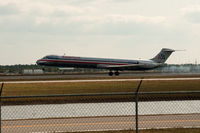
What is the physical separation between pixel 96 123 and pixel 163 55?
232 ft

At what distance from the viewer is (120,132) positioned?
450 inches

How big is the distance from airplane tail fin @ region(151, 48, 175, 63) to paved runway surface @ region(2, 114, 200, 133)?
6725 centimetres

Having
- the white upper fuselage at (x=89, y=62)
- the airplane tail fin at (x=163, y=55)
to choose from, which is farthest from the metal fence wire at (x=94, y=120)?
the airplane tail fin at (x=163, y=55)

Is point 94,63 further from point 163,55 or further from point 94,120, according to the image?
point 94,120

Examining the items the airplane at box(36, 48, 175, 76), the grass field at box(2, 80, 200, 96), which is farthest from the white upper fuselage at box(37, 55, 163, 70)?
the grass field at box(2, 80, 200, 96)

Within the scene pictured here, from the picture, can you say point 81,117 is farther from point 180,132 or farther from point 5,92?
point 5,92

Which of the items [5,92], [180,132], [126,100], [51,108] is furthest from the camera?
[5,92]

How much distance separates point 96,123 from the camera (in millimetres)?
13391

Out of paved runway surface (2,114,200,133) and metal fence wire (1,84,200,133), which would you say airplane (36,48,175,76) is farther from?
paved runway surface (2,114,200,133)

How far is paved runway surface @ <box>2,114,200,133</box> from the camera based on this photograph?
483 inches

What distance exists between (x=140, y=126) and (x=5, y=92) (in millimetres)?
14363

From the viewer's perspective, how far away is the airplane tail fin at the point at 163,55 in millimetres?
81812

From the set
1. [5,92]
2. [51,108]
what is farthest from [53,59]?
[51,108]

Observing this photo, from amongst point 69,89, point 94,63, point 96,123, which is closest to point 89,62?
point 94,63
